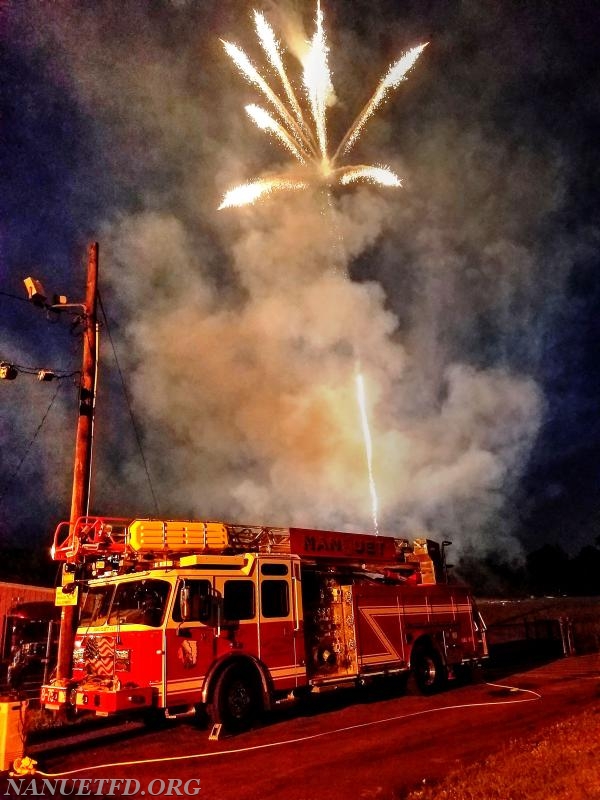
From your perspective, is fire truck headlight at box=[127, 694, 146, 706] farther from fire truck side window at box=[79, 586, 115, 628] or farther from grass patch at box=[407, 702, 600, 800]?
grass patch at box=[407, 702, 600, 800]

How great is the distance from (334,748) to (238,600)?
9.65 feet

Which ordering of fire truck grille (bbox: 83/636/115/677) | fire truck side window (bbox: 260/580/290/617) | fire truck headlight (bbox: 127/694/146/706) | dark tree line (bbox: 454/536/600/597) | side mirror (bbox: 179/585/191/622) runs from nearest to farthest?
fire truck headlight (bbox: 127/694/146/706) < fire truck grille (bbox: 83/636/115/677) < side mirror (bbox: 179/585/191/622) < fire truck side window (bbox: 260/580/290/617) < dark tree line (bbox: 454/536/600/597)

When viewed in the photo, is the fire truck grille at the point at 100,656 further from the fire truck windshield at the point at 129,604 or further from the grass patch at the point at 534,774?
the grass patch at the point at 534,774

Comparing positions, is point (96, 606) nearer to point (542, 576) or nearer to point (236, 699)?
point (236, 699)

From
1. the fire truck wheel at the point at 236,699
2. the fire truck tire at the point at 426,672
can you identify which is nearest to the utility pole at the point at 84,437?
the fire truck wheel at the point at 236,699

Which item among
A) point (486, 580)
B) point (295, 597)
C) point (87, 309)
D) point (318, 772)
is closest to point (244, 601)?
point (295, 597)

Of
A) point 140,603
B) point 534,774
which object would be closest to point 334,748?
point 534,774

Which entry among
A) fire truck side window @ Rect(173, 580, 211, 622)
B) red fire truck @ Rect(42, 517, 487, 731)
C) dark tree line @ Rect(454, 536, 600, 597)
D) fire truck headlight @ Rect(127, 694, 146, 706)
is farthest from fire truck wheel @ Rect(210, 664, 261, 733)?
dark tree line @ Rect(454, 536, 600, 597)

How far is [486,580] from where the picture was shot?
193ft

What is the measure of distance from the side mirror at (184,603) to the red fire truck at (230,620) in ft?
0.07

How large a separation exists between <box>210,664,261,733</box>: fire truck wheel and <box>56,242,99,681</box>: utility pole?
9.30 feet

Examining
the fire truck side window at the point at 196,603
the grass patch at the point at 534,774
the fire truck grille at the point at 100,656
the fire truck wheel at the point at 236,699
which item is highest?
the fire truck side window at the point at 196,603

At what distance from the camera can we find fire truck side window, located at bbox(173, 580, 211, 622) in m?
9.86

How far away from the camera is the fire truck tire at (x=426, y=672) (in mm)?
13125
